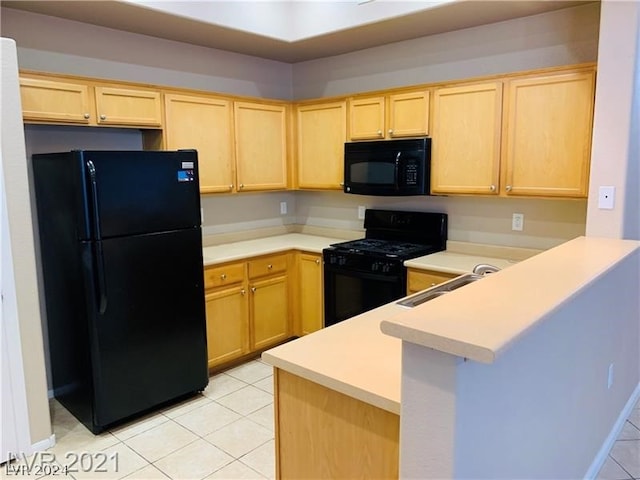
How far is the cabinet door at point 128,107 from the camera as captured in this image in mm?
3021

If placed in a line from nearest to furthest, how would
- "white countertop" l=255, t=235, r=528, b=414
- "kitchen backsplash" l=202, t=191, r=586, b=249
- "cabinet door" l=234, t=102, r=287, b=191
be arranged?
"white countertop" l=255, t=235, r=528, b=414
"kitchen backsplash" l=202, t=191, r=586, b=249
"cabinet door" l=234, t=102, r=287, b=191

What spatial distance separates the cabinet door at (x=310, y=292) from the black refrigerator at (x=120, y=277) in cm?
103

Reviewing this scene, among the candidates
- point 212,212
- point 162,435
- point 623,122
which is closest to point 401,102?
point 623,122

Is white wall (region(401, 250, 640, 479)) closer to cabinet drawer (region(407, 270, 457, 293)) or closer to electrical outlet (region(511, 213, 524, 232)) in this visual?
electrical outlet (region(511, 213, 524, 232))

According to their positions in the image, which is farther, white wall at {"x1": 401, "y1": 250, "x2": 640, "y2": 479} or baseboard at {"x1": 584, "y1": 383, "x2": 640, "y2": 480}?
baseboard at {"x1": 584, "y1": 383, "x2": 640, "y2": 480}

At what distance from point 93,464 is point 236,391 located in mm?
1010

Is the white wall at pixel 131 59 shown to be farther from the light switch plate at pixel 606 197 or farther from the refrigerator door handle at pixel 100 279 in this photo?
the light switch plate at pixel 606 197

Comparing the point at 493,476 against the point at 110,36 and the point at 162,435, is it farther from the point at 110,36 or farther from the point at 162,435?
the point at 110,36

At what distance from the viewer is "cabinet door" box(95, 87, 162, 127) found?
3.02m

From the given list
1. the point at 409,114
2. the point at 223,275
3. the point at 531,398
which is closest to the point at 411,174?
the point at 409,114

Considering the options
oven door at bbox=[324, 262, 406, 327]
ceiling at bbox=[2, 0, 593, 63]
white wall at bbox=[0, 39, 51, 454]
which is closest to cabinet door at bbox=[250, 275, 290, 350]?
oven door at bbox=[324, 262, 406, 327]

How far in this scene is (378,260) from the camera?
342 cm

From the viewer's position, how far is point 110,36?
132 inches

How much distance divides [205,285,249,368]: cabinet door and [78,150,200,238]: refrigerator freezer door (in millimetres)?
704
